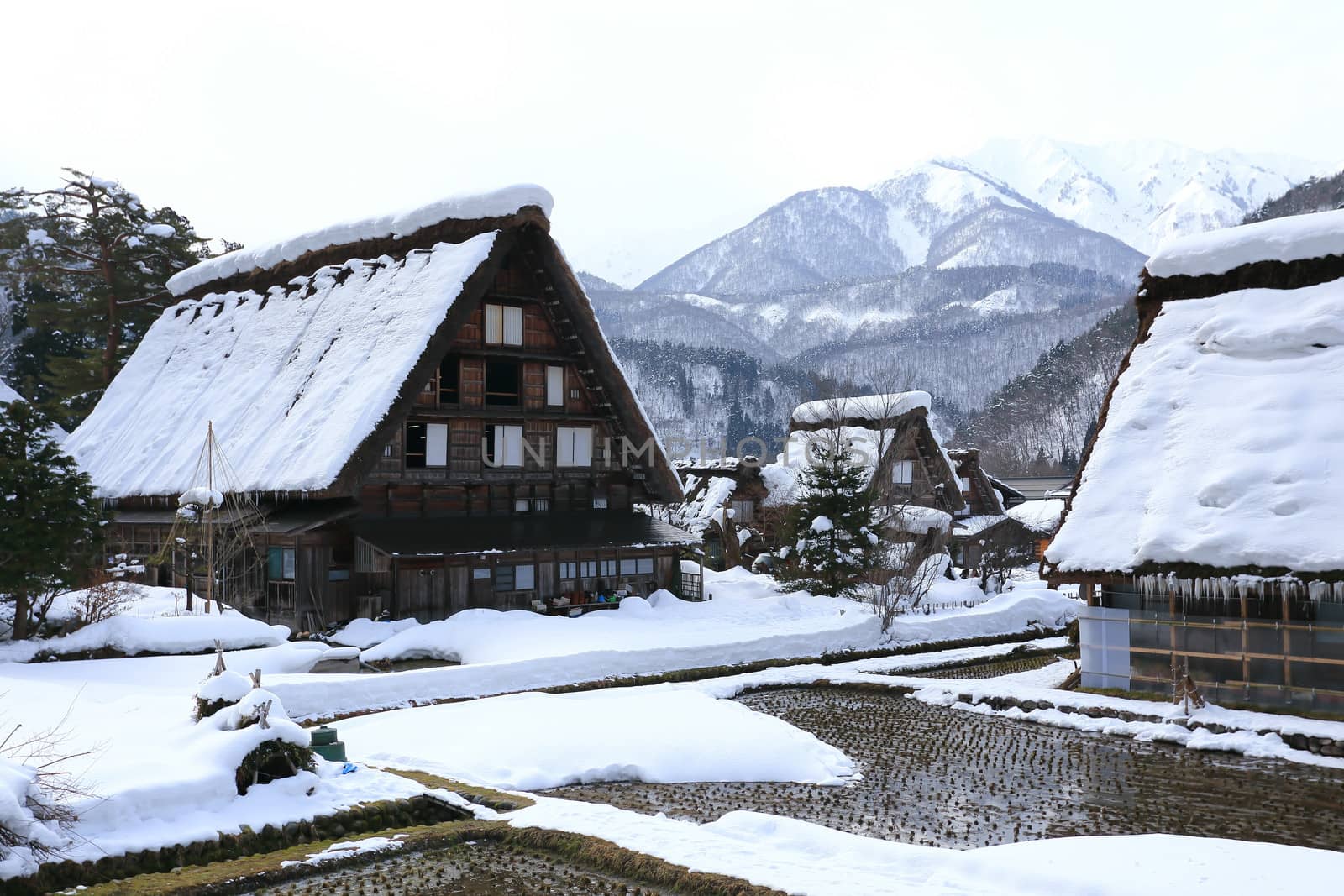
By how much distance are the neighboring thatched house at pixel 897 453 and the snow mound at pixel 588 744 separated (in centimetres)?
2531

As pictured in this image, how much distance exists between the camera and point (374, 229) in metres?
29.0

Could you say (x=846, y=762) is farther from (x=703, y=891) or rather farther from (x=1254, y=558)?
(x=1254, y=558)

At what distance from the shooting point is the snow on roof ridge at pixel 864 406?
4253cm

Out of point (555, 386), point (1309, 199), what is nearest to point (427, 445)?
point (555, 386)

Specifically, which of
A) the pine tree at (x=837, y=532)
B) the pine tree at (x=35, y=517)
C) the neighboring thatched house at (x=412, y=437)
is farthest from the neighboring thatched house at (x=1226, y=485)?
the pine tree at (x=35, y=517)

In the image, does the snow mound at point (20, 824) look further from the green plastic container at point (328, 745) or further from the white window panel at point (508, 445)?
the white window panel at point (508, 445)

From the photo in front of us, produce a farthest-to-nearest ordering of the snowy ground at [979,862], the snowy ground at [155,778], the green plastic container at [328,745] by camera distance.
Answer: the green plastic container at [328,745] → the snowy ground at [155,778] → the snowy ground at [979,862]

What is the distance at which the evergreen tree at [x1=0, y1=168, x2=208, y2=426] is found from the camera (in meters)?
41.6

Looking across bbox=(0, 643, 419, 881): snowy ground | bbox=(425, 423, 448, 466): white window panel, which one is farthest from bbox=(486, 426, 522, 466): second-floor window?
bbox=(0, 643, 419, 881): snowy ground

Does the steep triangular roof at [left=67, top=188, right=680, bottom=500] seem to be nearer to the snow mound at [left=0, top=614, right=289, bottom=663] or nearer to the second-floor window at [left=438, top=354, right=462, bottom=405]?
the second-floor window at [left=438, top=354, right=462, bottom=405]

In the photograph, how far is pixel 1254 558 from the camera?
606 inches

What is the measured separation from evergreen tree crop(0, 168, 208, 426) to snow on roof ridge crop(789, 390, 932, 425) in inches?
1116

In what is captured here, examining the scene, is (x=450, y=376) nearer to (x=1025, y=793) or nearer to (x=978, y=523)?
(x=1025, y=793)

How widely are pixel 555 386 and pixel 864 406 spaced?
2120cm
